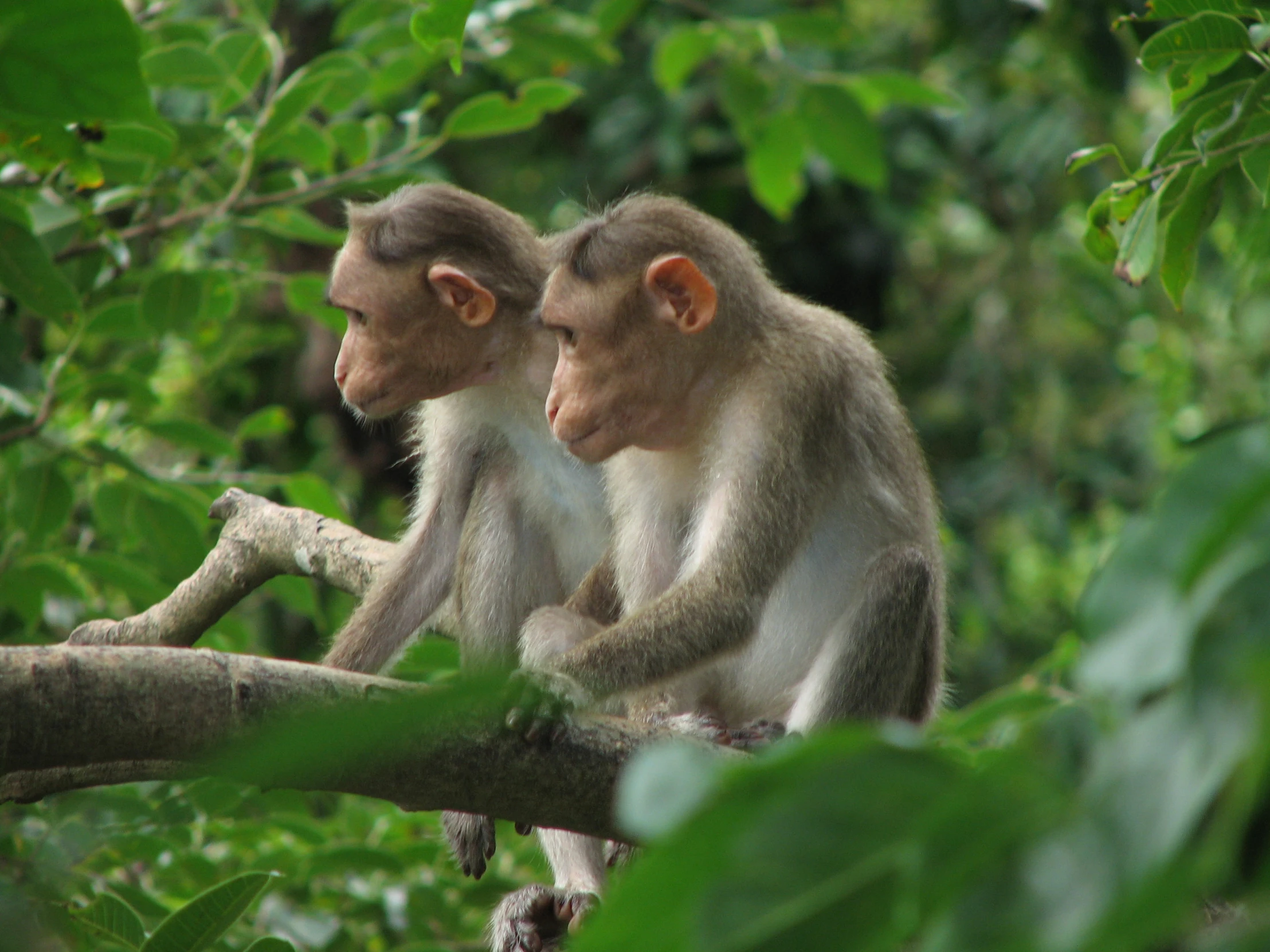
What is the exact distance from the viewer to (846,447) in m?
4.54

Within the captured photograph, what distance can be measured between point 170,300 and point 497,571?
147cm

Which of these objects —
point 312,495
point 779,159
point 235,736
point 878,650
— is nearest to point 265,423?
point 312,495

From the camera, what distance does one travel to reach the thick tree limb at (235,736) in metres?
2.23

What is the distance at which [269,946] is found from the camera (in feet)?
9.07

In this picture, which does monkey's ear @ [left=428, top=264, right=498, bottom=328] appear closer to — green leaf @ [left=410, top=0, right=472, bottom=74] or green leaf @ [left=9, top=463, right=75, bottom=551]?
green leaf @ [left=9, top=463, right=75, bottom=551]

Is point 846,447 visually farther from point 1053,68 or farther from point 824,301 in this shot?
point 1053,68

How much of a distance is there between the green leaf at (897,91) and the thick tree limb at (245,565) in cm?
288

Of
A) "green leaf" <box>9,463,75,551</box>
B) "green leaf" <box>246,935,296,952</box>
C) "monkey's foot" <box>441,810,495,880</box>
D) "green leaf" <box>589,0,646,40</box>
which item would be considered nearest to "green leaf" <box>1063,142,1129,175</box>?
"green leaf" <box>246,935,296,952</box>

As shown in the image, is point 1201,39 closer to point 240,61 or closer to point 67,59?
point 67,59

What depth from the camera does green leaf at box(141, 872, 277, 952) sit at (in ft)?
8.25

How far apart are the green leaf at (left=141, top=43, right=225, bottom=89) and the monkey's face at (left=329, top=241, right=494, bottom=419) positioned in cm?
83

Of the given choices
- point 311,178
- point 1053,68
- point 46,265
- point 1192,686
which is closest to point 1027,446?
point 1053,68

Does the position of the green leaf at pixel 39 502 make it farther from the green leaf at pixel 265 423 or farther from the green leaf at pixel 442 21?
the green leaf at pixel 442 21

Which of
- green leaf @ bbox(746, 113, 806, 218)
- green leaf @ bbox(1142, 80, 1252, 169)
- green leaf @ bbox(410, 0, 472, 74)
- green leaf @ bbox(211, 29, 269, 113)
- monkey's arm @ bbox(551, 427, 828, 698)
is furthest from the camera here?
green leaf @ bbox(746, 113, 806, 218)
